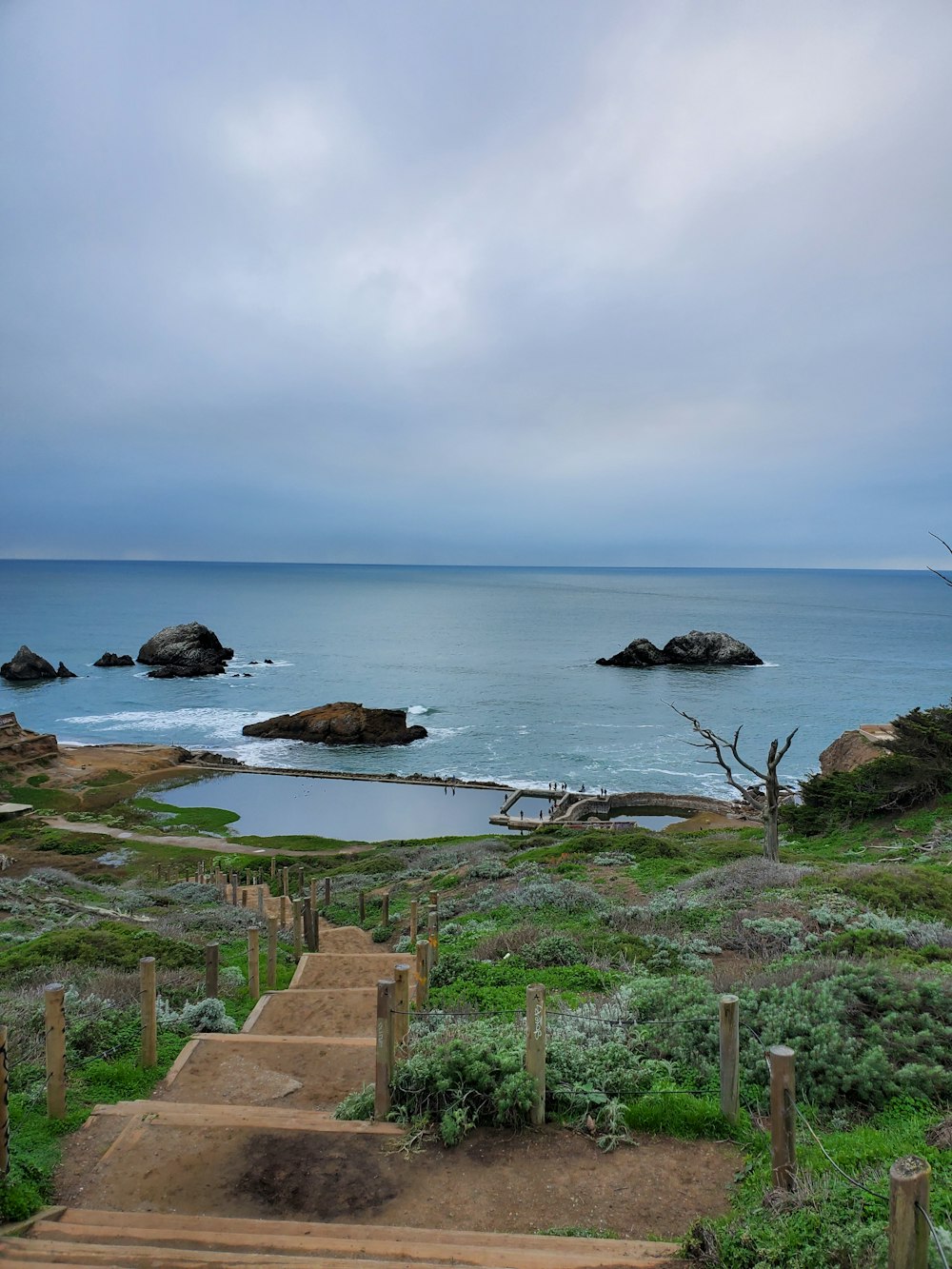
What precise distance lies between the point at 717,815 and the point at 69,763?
150 feet

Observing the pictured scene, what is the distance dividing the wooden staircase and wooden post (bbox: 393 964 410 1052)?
3.08 feet

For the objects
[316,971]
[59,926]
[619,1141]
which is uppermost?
[619,1141]

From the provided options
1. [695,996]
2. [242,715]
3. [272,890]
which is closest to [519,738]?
[242,715]

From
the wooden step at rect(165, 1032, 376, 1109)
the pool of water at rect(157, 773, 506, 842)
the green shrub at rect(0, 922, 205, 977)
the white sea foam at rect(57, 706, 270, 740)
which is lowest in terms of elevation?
the pool of water at rect(157, 773, 506, 842)

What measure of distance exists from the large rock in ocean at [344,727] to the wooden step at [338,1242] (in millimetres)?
62688

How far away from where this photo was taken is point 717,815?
4591 centimetres

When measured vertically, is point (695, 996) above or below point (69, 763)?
→ above

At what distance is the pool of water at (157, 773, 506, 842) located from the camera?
45.9m

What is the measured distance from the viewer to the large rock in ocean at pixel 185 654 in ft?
328

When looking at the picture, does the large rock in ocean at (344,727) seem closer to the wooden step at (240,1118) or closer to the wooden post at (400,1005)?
the wooden post at (400,1005)

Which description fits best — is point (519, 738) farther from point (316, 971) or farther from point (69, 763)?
point (316, 971)

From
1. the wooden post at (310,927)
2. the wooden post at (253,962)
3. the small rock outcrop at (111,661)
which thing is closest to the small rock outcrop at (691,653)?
the small rock outcrop at (111,661)

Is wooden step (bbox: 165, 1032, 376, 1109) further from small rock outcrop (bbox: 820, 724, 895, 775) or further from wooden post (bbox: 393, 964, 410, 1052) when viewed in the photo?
small rock outcrop (bbox: 820, 724, 895, 775)

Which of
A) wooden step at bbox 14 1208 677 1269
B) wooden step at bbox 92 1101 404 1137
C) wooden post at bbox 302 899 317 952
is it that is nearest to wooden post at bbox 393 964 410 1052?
wooden step at bbox 92 1101 404 1137
